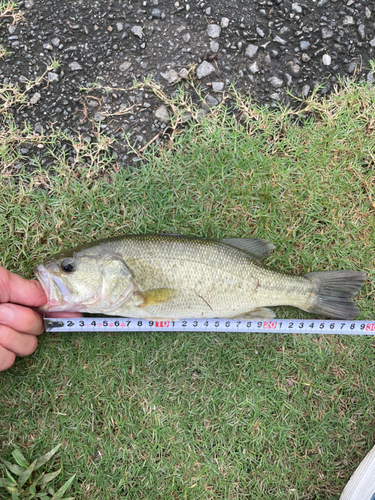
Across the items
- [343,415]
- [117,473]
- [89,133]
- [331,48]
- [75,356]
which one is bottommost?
[117,473]

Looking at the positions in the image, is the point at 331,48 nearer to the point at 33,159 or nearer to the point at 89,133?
the point at 89,133

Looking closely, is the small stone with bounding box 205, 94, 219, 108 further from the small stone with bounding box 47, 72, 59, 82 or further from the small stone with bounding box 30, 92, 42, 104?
the small stone with bounding box 30, 92, 42, 104

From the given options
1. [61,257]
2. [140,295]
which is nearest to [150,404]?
[140,295]

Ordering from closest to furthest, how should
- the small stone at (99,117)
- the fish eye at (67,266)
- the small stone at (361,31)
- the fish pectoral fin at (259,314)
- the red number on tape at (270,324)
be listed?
1. the fish eye at (67,266)
2. the fish pectoral fin at (259,314)
3. the red number on tape at (270,324)
4. the small stone at (99,117)
5. the small stone at (361,31)

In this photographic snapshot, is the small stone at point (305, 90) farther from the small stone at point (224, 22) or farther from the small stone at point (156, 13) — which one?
the small stone at point (156, 13)

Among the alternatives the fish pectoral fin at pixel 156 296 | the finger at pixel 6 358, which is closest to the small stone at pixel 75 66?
the fish pectoral fin at pixel 156 296

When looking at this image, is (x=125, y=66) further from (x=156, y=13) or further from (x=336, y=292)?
(x=336, y=292)
